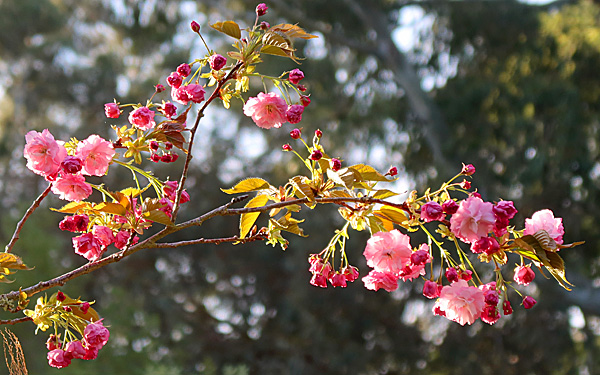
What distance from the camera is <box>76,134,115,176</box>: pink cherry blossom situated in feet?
2.78

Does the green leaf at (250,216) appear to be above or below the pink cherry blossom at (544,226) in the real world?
above

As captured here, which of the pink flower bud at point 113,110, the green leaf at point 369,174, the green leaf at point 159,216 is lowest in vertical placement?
the green leaf at point 369,174

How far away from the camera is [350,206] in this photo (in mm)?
854

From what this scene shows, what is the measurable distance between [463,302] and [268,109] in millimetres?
405

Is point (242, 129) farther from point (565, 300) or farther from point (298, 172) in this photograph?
point (565, 300)

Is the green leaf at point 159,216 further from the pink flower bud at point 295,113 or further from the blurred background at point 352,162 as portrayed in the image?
the blurred background at point 352,162

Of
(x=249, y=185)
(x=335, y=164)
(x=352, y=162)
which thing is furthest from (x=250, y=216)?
(x=352, y=162)

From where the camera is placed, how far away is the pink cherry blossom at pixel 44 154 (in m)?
0.82

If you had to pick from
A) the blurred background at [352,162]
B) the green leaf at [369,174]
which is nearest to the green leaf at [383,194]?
the green leaf at [369,174]

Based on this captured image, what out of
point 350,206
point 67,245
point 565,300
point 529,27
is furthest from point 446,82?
point 350,206

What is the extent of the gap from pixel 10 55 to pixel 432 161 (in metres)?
6.40

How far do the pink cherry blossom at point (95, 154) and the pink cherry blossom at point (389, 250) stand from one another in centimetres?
38

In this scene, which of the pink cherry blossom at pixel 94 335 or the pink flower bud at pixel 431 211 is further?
the pink cherry blossom at pixel 94 335

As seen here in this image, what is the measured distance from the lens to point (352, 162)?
6.20m
